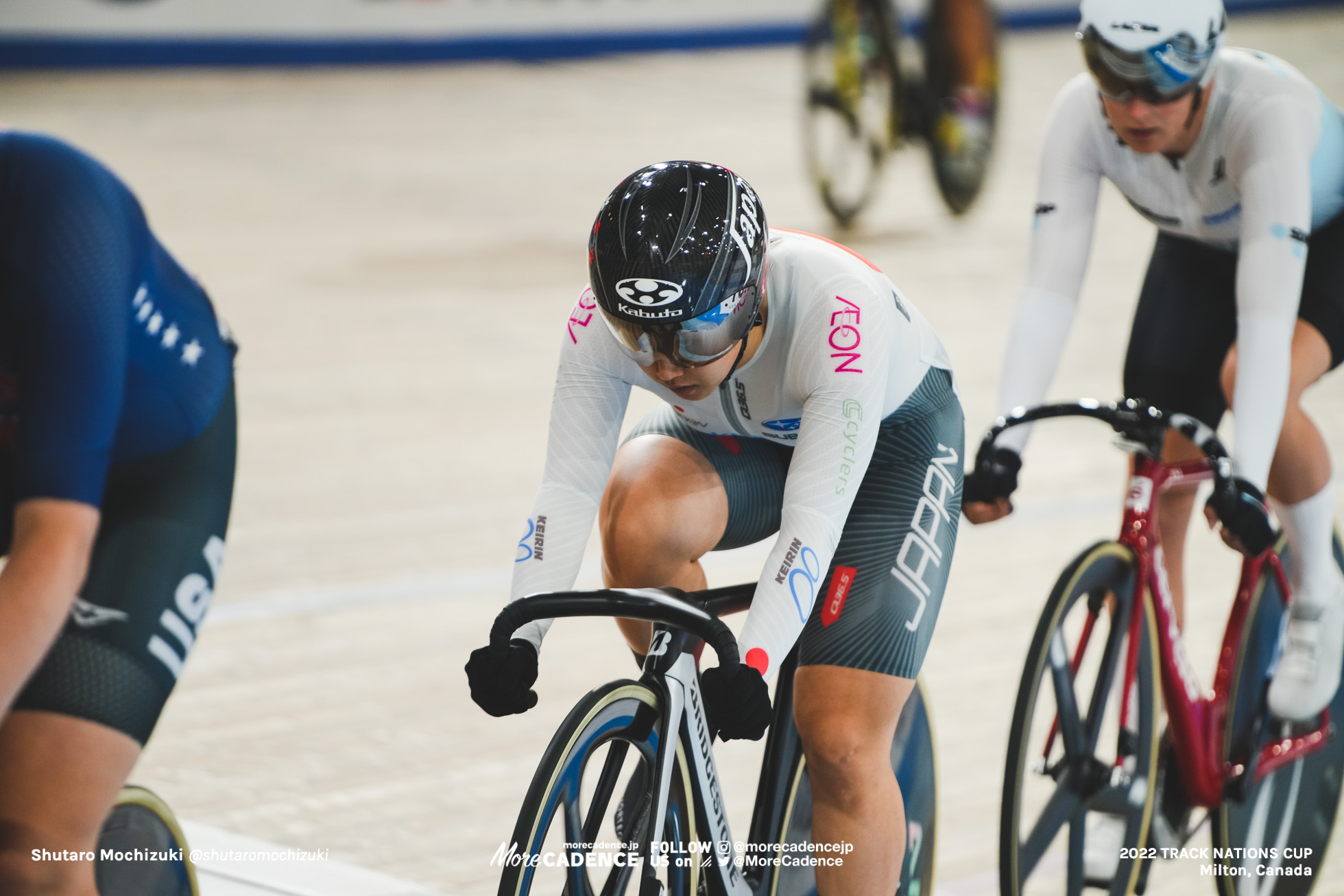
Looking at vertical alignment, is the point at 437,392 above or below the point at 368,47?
above

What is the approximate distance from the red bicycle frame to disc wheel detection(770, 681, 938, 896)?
312 mm

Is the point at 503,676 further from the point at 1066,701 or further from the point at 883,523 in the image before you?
the point at 1066,701

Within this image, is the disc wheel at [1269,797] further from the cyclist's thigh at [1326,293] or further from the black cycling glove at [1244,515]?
the black cycling glove at [1244,515]

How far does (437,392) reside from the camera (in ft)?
20.5

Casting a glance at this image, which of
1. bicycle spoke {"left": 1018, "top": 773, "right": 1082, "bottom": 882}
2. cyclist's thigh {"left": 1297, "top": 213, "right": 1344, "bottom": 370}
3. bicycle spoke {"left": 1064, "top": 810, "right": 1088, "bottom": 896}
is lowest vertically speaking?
bicycle spoke {"left": 1064, "top": 810, "right": 1088, "bottom": 896}

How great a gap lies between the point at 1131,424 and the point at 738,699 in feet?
3.48

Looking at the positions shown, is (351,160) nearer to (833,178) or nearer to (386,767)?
(833,178)

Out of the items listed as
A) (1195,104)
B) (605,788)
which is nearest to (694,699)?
(605,788)

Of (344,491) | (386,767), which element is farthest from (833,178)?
(386,767)

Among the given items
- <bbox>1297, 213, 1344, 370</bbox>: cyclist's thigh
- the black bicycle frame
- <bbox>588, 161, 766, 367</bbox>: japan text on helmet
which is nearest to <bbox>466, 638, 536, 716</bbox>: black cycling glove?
→ the black bicycle frame

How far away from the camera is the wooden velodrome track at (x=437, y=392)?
3449 mm

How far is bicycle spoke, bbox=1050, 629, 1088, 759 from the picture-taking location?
8.55ft

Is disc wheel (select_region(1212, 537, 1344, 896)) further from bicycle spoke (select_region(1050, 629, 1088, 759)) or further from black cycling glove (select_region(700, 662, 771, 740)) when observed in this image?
black cycling glove (select_region(700, 662, 771, 740))

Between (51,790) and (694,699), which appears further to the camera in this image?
(694,699)
